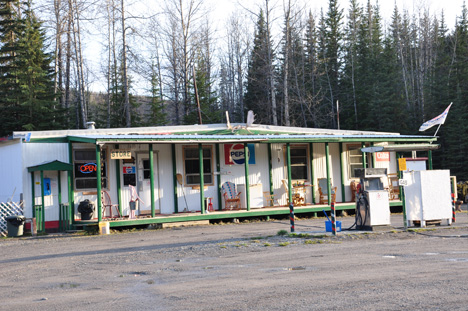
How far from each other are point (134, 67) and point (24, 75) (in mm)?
8330

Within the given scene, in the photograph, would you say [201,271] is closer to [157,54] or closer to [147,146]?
[147,146]

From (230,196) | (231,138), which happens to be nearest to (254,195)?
(230,196)

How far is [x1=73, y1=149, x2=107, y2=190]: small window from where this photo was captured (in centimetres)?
1783

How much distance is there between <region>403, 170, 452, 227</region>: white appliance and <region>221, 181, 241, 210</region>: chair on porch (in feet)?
21.6

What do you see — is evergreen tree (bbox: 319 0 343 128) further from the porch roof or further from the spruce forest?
the porch roof

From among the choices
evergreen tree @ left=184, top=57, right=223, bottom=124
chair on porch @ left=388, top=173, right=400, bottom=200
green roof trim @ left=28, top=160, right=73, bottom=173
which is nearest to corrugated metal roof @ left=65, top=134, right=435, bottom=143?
green roof trim @ left=28, top=160, right=73, bottom=173

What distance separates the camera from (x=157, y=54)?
137 ft

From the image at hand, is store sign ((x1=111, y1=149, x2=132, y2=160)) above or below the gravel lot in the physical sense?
above

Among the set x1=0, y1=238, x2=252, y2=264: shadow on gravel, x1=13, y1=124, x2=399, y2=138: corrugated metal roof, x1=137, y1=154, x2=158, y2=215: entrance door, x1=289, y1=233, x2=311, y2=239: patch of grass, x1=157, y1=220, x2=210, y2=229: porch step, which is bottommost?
x1=0, y1=238, x2=252, y2=264: shadow on gravel

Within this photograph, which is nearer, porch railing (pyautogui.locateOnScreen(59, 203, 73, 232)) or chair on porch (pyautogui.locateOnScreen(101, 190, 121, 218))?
porch railing (pyautogui.locateOnScreen(59, 203, 73, 232))

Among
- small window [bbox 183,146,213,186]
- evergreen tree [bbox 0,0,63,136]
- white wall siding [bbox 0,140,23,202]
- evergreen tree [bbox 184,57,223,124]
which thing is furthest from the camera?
evergreen tree [bbox 184,57,223,124]

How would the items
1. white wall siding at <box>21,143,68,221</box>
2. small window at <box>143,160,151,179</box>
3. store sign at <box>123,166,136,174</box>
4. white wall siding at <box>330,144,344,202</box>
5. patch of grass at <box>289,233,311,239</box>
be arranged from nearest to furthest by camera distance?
1. patch of grass at <box>289,233,311,239</box>
2. white wall siding at <box>21,143,68,221</box>
3. store sign at <box>123,166,136,174</box>
4. small window at <box>143,160,151,179</box>
5. white wall siding at <box>330,144,344,202</box>

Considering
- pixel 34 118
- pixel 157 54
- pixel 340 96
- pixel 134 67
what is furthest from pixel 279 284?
pixel 340 96

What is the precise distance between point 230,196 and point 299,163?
338 centimetres
